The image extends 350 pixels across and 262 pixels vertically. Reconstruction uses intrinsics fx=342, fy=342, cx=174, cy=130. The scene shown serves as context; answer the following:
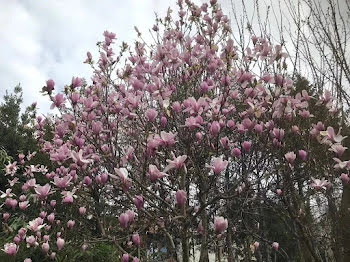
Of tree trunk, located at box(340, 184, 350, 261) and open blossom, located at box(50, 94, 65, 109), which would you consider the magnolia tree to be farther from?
tree trunk, located at box(340, 184, 350, 261)

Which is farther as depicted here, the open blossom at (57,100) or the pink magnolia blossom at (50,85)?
the open blossom at (57,100)

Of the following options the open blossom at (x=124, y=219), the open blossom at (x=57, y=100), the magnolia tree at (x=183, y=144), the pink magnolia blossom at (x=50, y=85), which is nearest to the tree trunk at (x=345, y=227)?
the magnolia tree at (x=183, y=144)

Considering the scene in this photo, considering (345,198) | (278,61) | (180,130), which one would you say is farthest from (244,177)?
(345,198)

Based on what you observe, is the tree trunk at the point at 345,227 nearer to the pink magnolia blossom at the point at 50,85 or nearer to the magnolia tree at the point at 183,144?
the magnolia tree at the point at 183,144

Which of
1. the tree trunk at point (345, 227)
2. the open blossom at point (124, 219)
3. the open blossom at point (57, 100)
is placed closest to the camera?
the open blossom at point (124, 219)

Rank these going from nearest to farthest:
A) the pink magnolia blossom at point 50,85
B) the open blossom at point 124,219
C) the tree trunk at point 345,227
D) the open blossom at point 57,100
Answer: the open blossom at point 124,219
the pink magnolia blossom at point 50,85
the open blossom at point 57,100
the tree trunk at point 345,227

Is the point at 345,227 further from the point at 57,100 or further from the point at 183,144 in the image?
the point at 57,100

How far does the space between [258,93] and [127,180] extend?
141cm

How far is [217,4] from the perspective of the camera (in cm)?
391

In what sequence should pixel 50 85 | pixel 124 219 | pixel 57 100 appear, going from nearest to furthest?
1. pixel 124 219
2. pixel 50 85
3. pixel 57 100

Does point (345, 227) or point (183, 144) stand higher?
point (183, 144)

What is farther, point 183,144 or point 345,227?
point 345,227

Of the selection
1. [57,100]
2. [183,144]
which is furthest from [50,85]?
[183,144]

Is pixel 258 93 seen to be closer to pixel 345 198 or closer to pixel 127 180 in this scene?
pixel 127 180
